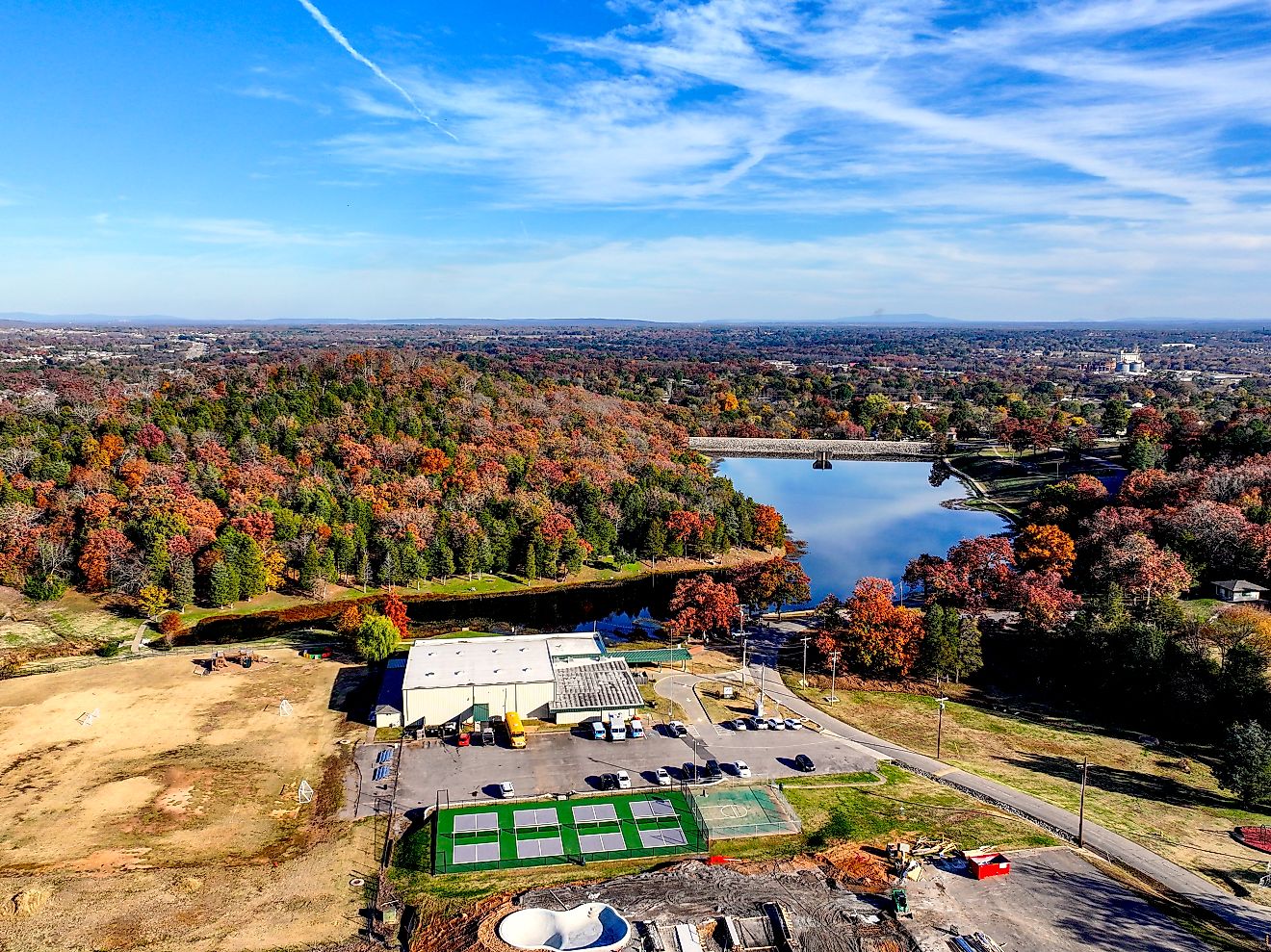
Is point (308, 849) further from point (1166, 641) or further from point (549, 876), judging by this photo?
point (1166, 641)

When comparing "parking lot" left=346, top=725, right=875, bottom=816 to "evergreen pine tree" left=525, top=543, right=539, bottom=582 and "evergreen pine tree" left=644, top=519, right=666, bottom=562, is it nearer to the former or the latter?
"evergreen pine tree" left=525, top=543, right=539, bottom=582

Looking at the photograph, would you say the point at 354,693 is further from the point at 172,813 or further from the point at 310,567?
the point at 310,567

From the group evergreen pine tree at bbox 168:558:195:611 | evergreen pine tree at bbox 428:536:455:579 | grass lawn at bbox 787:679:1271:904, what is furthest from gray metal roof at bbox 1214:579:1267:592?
evergreen pine tree at bbox 168:558:195:611

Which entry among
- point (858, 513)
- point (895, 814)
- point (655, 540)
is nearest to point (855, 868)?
point (895, 814)

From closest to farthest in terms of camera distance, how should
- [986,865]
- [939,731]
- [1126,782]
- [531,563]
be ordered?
[986,865] → [1126,782] → [939,731] → [531,563]

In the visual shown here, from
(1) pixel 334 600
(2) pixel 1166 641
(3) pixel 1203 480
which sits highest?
(3) pixel 1203 480

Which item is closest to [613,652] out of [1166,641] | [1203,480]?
[1166,641]
